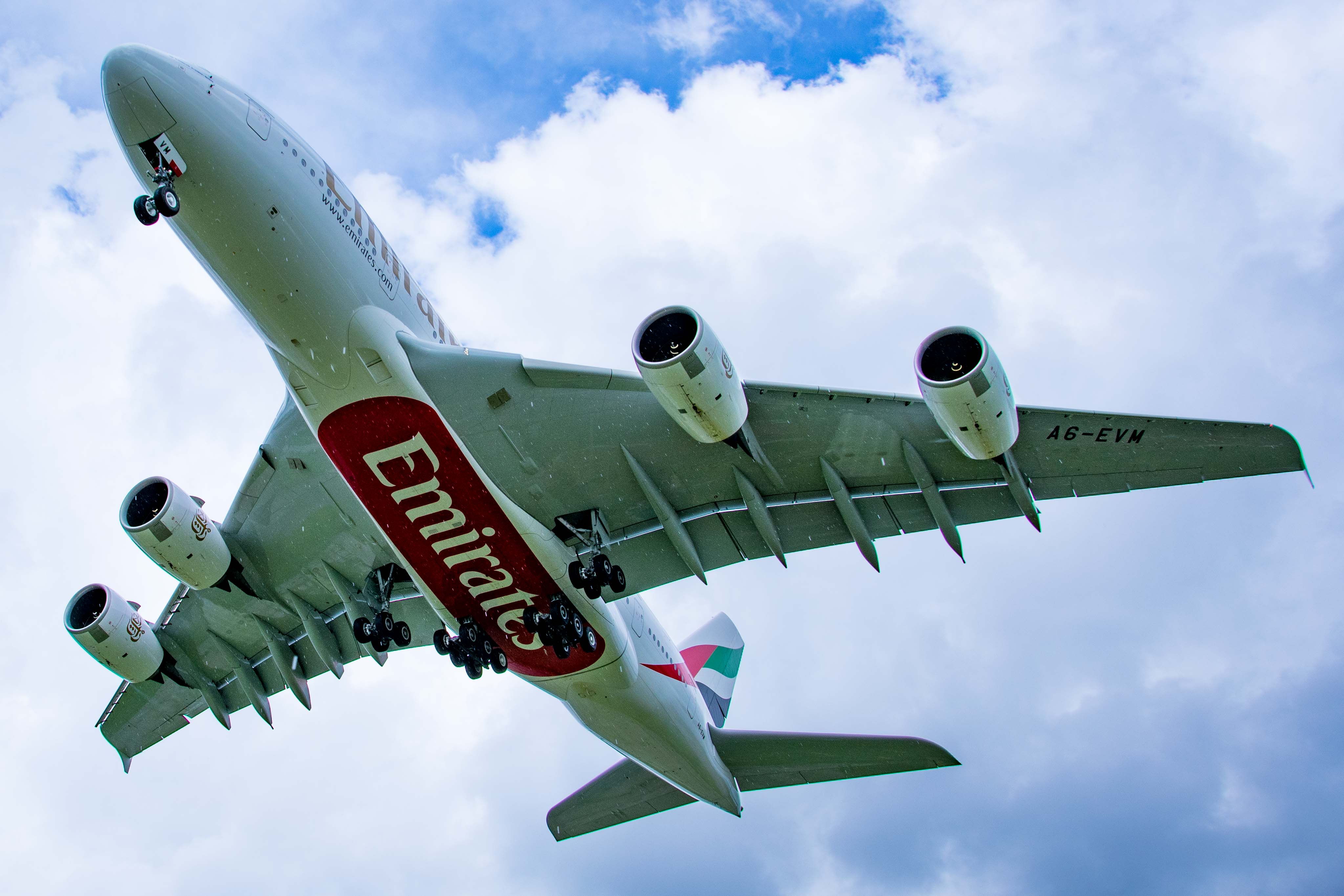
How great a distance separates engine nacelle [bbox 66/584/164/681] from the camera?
16641 mm

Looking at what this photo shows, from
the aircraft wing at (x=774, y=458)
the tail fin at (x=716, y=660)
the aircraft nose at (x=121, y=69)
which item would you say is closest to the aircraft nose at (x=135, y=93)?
the aircraft nose at (x=121, y=69)

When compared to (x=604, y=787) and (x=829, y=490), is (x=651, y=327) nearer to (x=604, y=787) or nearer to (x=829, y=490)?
(x=829, y=490)

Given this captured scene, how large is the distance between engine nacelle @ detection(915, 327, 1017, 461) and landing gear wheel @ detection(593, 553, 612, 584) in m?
4.88

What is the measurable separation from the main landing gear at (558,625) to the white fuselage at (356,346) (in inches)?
5.3

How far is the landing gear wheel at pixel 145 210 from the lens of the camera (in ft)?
35.7

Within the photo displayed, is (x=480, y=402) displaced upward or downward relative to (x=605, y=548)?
upward

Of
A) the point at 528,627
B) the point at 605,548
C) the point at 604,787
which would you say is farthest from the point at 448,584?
the point at 604,787

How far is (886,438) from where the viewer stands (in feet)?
44.8

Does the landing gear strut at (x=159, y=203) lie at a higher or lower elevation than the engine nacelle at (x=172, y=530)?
higher

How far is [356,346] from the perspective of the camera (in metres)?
12.5

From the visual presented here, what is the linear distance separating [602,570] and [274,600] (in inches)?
234

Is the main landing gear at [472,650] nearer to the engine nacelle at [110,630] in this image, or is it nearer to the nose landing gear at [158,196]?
the engine nacelle at [110,630]

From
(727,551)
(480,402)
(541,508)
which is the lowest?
(727,551)

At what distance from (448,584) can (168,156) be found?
20.8 feet
